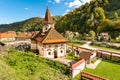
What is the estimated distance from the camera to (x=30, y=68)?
23.8 meters

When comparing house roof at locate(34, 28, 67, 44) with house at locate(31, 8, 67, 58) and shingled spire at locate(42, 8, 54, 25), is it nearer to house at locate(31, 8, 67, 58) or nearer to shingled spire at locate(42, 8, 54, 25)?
house at locate(31, 8, 67, 58)

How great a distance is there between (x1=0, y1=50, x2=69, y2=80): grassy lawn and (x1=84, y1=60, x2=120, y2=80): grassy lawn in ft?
17.9

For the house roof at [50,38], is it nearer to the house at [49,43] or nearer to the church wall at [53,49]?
the house at [49,43]

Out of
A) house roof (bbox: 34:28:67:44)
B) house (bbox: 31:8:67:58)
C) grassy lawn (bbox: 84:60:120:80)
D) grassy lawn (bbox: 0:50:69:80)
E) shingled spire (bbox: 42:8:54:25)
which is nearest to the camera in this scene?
grassy lawn (bbox: 0:50:69:80)

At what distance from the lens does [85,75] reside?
902 inches

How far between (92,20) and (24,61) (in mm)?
67916

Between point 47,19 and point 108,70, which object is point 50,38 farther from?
point 108,70

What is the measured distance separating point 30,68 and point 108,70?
12855 millimetres

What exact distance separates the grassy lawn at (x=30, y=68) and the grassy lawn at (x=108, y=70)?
215 inches

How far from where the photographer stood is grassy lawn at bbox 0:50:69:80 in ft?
68.9

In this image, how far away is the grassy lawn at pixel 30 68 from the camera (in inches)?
827

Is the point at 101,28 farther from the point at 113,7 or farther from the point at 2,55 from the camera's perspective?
the point at 2,55

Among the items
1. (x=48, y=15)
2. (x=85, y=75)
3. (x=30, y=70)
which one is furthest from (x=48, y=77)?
(x=48, y=15)

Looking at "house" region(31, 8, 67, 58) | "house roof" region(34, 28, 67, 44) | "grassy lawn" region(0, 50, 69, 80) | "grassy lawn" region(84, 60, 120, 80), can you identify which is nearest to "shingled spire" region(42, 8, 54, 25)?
"house" region(31, 8, 67, 58)
